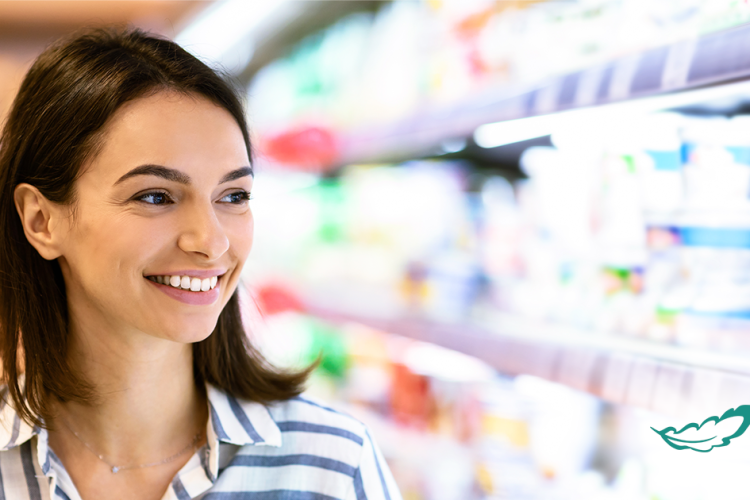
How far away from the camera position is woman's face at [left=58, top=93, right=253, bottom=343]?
930 millimetres

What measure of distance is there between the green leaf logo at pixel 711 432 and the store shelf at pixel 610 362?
15 millimetres

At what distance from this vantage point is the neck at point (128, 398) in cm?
104

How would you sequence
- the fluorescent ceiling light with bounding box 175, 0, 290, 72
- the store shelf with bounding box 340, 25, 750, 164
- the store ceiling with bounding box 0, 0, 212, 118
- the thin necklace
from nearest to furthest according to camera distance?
the store shelf with bounding box 340, 25, 750, 164 < the thin necklace < the fluorescent ceiling light with bounding box 175, 0, 290, 72 < the store ceiling with bounding box 0, 0, 212, 118

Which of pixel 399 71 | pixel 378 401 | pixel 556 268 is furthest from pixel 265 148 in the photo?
pixel 556 268

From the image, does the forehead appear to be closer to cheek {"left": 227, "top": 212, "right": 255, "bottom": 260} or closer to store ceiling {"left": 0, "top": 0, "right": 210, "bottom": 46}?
Result: cheek {"left": 227, "top": 212, "right": 255, "bottom": 260}

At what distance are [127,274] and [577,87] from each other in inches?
29.9

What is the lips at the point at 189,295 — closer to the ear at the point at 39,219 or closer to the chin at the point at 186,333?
the chin at the point at 186,333

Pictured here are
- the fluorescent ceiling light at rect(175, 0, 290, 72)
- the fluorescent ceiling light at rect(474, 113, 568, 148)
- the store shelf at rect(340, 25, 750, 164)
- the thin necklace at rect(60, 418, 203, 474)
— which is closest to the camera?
the store shelf at rect(340, 25, 750, 164)

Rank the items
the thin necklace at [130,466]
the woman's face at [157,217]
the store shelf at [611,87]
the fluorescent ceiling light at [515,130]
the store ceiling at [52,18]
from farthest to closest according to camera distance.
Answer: the store ceiling at [52,18] → the fluorescent ceiling light at [515,130] → the thin necklace at [130,466] → the woman's face at [157,217] → the store shelf at [611,87]

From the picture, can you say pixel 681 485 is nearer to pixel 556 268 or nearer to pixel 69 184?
pixel 556 268

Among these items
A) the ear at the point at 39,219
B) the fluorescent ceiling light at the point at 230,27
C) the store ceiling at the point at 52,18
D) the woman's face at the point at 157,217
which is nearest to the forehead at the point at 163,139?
the woman's face at the point at 157,217

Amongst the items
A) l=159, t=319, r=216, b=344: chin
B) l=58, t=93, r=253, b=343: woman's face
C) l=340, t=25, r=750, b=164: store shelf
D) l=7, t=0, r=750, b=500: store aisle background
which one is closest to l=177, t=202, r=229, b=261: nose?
l=58, t=93, r=253, b=343: woman's face

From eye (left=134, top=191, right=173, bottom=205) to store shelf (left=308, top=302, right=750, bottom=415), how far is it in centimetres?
70

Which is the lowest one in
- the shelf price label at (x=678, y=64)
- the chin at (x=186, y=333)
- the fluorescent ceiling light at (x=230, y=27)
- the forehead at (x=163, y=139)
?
the chin at (x=186, y=333)
